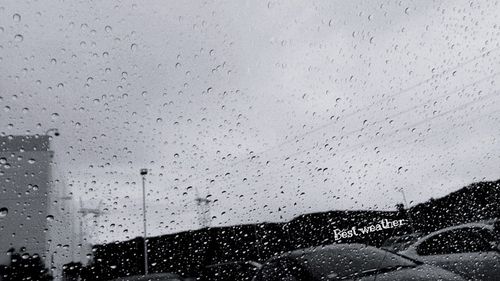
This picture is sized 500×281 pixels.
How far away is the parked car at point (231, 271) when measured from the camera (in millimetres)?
4191

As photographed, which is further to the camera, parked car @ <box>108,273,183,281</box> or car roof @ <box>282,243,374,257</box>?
car roof @ <box>282,243,374,257</box>

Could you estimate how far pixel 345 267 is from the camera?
12.3 ft

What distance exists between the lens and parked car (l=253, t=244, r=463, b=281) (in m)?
3.65

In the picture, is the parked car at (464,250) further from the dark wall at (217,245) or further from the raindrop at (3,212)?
the raindrop at (3,212)

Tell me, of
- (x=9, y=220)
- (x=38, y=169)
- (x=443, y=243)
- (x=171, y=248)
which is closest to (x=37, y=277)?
(x=9, y=220)

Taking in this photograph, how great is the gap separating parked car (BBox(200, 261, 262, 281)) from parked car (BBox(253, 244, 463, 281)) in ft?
0.75

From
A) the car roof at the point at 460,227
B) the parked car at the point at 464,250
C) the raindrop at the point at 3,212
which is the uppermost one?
the raindrop at the point at 3,212

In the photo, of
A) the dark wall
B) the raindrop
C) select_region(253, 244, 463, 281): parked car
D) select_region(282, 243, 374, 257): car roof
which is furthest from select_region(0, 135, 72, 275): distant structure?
select_region(282, 243, 374, 257): car roof

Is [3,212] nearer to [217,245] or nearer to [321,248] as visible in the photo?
[217,245]

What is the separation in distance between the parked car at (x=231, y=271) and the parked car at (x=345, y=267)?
0.75 ft

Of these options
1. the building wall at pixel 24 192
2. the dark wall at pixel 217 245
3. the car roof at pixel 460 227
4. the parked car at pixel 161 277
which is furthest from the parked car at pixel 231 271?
the car roof at pixel 460 227

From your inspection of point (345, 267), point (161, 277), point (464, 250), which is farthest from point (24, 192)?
point (464, 250)

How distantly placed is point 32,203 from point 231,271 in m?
2.42

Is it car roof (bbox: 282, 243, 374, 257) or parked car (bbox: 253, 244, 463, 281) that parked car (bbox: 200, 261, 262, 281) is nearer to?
parked car (bbox: 253, 244, 463, 281)
